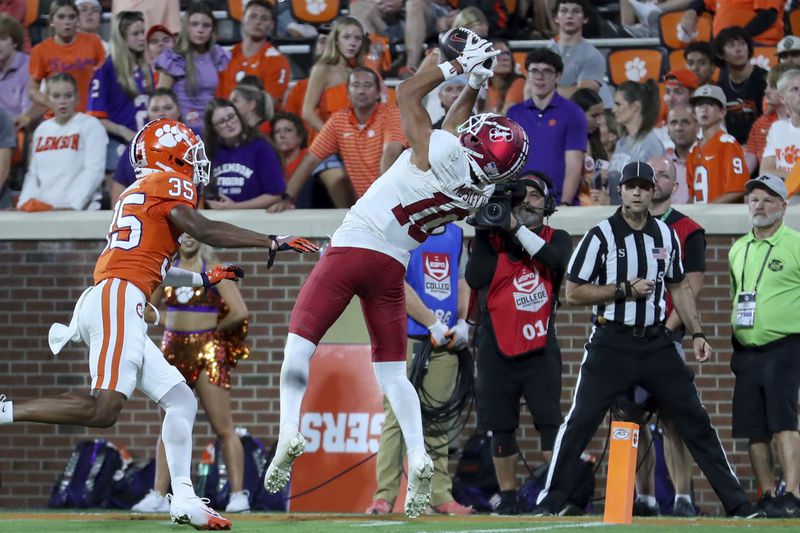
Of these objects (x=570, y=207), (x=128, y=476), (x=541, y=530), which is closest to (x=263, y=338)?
(x=128, y=476)

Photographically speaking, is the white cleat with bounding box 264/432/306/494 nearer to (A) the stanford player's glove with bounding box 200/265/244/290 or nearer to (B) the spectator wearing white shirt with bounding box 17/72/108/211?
(A) the stanford player's glove with bounding box 200/265/244/290

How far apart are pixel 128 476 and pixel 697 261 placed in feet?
14.8

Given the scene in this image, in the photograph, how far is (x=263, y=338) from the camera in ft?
37.6

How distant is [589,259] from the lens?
9.23 meters

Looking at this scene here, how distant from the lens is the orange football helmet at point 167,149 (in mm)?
7547

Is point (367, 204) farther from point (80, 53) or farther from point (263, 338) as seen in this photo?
point (80, 53)

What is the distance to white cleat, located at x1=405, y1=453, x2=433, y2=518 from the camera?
755cm

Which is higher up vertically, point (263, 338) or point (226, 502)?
point (263, 338)

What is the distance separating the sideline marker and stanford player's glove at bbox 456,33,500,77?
6.80ft

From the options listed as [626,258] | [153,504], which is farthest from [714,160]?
[153,504]

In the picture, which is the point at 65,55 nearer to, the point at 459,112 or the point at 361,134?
the point at 361,134

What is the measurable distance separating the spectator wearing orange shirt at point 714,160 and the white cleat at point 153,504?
4617 mm

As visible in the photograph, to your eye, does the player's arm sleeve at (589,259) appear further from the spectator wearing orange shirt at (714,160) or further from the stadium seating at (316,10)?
the stadium seating at (316,10)

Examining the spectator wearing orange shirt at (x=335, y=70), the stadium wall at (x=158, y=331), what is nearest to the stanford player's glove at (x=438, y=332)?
the stadium wall at (x=158, y=331)
